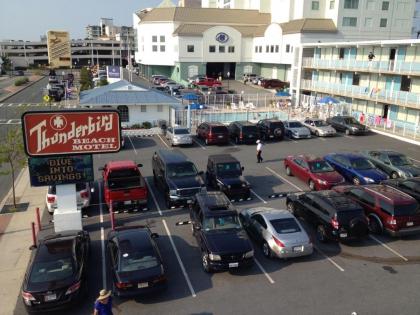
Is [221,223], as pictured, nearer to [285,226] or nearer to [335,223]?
[285,226]

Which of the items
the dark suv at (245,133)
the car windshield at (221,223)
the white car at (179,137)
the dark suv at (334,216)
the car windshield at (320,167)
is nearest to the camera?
the car windshield at (221,223)

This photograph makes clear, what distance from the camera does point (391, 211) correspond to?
50.3 feet

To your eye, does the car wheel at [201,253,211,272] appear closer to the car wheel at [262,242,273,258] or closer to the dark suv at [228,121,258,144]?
the car wheel at [262,242,273,258]

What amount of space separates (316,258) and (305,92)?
4157 centimetres

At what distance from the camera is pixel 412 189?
1816cm

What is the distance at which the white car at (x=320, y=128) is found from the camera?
34.1 meters

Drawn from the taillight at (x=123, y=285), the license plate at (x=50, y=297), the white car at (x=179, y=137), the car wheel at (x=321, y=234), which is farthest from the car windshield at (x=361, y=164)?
the license plate at (x=50, y=297)

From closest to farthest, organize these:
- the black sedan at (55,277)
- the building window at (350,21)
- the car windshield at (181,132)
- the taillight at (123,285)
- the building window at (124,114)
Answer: the black sedan at (55,277) → the taillight at (123,285) → the car windshield at (181,132) → the building window at (124,114) → the building window at (350,21)

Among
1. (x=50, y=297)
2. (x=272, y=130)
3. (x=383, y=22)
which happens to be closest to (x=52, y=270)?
(x=50, y=297)

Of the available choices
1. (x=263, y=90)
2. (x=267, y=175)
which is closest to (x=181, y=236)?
(x=267, y=175)

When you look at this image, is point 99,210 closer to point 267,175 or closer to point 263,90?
point 267,175

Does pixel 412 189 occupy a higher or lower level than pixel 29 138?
lower

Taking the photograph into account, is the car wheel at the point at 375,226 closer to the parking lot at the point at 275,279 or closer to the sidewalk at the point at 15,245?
the parking lot at the point at 275,279

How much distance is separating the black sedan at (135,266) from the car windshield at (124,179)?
18.8 feet
